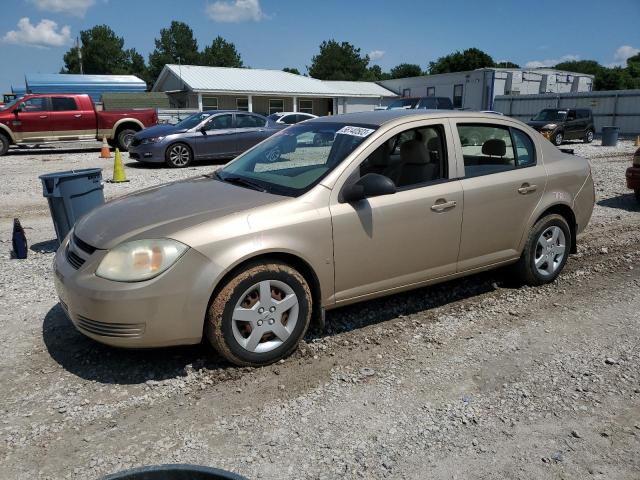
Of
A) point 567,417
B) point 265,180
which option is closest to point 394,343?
point 567,417

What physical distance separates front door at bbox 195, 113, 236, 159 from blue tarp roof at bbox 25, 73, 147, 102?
78.9ft

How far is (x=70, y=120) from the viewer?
1817 centimetres

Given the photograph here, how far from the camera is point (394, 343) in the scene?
401 centimetres

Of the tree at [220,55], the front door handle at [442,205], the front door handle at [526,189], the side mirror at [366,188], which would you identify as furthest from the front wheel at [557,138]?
the tree at [220,55]

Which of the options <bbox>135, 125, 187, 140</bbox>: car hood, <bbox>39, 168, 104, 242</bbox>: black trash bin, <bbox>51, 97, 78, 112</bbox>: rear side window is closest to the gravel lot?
<bbox>39, 168, 104, 242</bbox>: black trash bin

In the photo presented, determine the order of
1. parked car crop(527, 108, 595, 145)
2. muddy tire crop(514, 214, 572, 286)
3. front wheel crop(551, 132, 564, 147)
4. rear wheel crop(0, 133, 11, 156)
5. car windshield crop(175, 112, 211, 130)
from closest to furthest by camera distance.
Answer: muddy tire crop(514, 214, 572, 286)
car windshield crop(175, 112, 211, 130)
rear wheel crop(0, 133, 11, 156)
parked car crop(527, 108, 595, 145)
front wheel crop(551, 132, 564, 147)

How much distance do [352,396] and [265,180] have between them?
179 centimetres

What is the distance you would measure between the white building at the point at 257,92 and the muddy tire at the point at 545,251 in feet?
109

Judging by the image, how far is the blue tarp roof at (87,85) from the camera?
35438 millimetres

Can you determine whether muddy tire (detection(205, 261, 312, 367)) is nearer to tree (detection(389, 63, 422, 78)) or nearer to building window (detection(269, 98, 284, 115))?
building window (detection(269, 98, 284, 115))

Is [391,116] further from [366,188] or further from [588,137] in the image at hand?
[588,137]

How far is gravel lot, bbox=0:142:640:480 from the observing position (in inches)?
107

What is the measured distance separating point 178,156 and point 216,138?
1.18 metres

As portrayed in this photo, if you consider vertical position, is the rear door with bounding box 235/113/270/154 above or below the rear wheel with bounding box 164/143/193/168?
above
